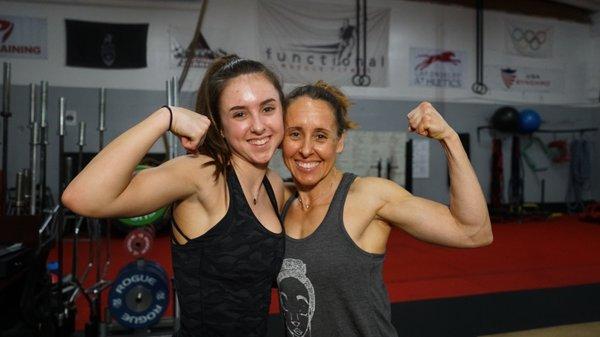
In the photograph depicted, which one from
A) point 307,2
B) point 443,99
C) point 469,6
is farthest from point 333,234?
point 469,6

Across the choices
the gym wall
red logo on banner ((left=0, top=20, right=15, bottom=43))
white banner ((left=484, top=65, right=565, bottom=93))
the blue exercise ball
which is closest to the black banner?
the gym wall

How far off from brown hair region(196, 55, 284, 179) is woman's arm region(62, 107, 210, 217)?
137mm

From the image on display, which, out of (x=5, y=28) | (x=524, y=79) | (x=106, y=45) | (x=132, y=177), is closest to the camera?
(x=132, y=177)

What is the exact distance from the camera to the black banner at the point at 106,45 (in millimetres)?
6859

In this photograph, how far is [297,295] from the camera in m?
1.42

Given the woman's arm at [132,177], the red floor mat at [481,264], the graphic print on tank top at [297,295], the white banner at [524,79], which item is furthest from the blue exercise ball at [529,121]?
the woman's arm at [132,177]

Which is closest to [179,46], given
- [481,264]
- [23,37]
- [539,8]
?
[23,37]

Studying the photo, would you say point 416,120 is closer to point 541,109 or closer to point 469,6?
point 469,6

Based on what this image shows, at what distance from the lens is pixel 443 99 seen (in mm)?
8812

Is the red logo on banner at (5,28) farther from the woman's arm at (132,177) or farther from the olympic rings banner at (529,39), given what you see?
the olympic rings banner at (529,39)

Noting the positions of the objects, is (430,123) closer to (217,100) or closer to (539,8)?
(217,100)

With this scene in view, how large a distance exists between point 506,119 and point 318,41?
3732 mm

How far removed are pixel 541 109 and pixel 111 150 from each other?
9.94 m

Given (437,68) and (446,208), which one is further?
(437,68)
